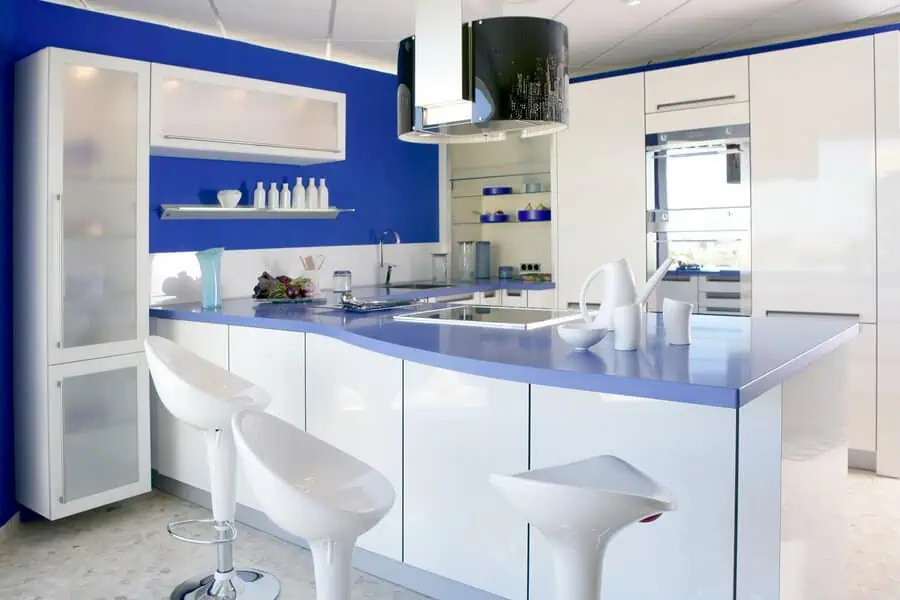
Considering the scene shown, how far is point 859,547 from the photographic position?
3299mm

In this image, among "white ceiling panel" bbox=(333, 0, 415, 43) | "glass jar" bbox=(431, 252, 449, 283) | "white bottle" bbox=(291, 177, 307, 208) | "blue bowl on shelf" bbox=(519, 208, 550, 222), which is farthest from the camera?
"glass jar" bbox=(431, 252, 449, 283)

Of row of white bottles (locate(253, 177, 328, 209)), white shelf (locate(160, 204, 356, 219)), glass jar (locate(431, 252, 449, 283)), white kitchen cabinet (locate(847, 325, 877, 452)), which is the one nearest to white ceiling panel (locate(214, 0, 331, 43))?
row of white bottles (locate(253, 177, 328, 209))

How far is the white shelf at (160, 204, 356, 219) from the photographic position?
431cm

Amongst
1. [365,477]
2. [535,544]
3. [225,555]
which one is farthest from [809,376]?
[225,555]

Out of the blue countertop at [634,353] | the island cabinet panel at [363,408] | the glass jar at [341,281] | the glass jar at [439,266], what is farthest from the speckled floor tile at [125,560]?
the glass jar at [439,266]

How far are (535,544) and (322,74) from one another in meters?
3.75

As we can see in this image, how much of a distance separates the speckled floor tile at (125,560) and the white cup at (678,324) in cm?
130

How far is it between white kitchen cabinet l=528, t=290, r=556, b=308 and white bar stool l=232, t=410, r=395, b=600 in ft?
11.1

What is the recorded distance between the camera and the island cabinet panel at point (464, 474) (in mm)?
2490

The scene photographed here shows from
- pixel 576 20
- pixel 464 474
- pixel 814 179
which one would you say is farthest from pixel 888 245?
pixel 464 474

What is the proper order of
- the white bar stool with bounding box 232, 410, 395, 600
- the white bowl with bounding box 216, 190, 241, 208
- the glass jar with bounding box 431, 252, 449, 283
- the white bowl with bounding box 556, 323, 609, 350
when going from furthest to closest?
1. the glass jar with bounding box 431, 252, 449, 283
2. the white bowl with bounding box 216, 190, 241, 208
3. the white bowl with bounding box 556, 323, 609, 350
4. the white bar stool with bounding box 232, 410, 395, 600

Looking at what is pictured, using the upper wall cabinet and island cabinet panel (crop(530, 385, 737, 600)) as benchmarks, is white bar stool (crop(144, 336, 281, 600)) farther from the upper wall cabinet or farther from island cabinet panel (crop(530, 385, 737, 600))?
the upper wall cabinet

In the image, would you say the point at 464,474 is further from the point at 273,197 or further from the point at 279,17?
the point at 279,17

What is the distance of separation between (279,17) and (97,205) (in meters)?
1.48
